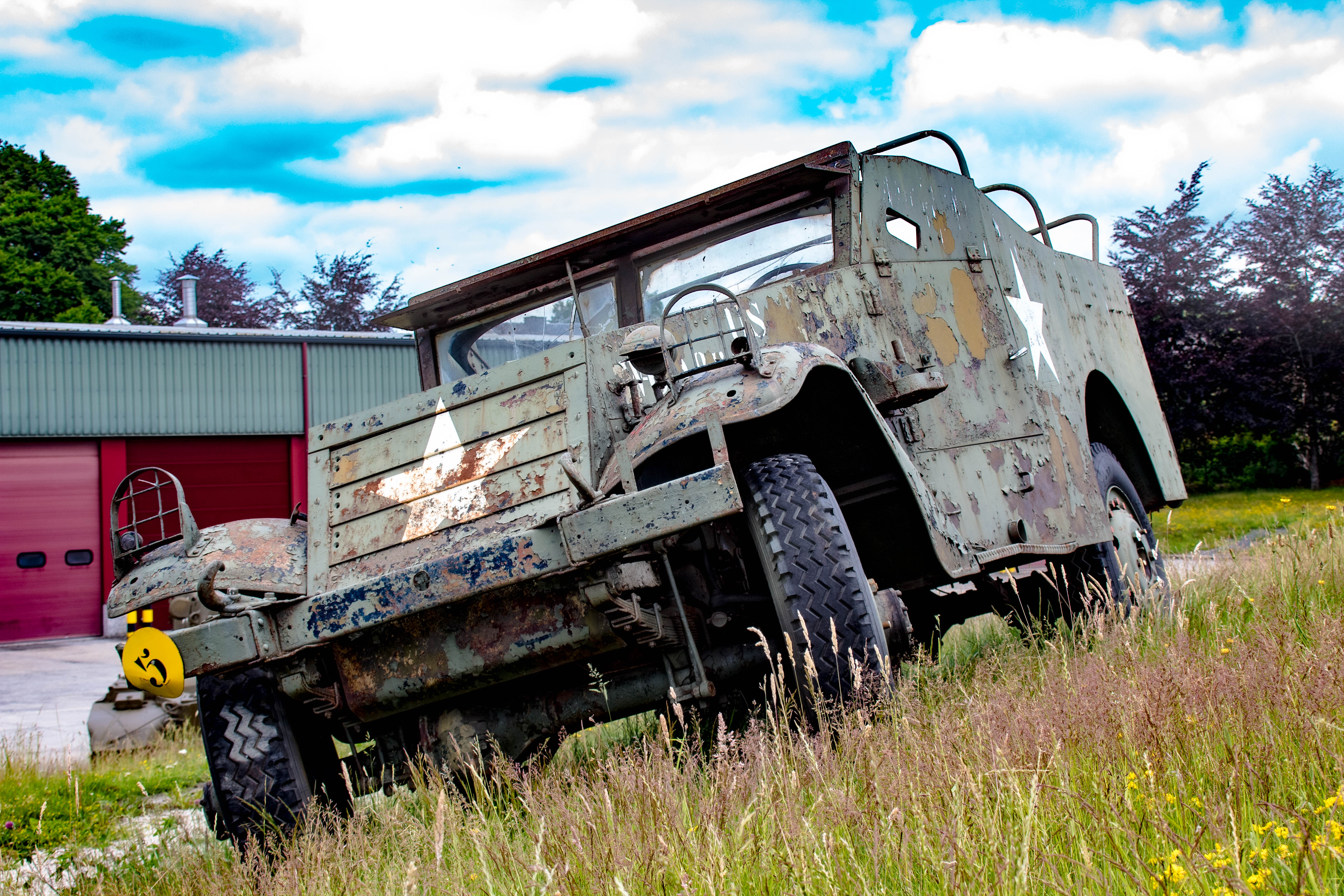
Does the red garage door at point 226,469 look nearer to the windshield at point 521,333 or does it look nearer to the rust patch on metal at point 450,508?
the windshield at point 521,333

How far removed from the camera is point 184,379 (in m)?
18.0

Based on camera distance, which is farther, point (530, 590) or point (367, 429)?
point (367, 429)

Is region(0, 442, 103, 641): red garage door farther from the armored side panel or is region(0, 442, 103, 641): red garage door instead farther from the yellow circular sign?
the yellow circular sign

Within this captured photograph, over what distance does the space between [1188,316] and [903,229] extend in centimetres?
1846

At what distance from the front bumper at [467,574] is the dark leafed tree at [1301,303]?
19.2m

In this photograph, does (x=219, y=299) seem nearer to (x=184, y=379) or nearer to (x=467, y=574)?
(x=184, y=379)

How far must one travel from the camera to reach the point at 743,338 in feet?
12.2

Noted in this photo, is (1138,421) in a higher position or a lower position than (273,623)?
higher

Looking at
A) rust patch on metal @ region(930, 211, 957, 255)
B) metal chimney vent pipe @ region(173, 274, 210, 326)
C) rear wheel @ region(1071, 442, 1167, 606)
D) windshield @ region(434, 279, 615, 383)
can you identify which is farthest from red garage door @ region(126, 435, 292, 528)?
rust patch on metal @ region(930, 211, 957, 255)

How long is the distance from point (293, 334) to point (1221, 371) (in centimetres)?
1522

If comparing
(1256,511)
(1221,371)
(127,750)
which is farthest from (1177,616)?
(1221,371)

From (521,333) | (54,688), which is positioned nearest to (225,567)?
(521,333)

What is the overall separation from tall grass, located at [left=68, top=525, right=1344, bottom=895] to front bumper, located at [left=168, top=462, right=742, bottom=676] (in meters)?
0.54

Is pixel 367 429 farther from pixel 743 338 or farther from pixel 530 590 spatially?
pixel 743 338
